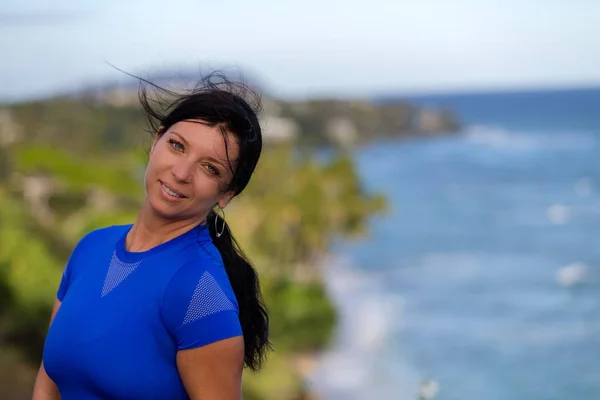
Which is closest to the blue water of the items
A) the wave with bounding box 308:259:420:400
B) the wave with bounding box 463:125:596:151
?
the wave with bounding box 308:259:420:400

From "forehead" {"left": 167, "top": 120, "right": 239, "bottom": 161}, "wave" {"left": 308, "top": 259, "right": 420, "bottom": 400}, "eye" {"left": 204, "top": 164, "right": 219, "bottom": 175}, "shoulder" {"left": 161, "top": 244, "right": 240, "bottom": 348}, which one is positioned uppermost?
"forehead" {"left": 167, "top": 120, "right": 239, "bottom": 161}

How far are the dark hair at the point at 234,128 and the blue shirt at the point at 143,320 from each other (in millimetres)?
93

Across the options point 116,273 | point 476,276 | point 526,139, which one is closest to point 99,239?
point 116,273

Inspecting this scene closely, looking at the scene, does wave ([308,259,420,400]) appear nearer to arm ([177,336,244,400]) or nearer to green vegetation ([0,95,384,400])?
green vegetation ([0,95,384,400])

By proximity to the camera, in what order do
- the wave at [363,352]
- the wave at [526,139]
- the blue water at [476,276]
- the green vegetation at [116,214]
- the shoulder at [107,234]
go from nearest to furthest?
the shoulder at [107,234]
the green vegetation at [116,214]
the wave at [363,352]
the blue water at [476,276]
the wave at [526,139]

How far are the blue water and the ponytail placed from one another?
4.61 ft

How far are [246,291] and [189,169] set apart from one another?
24 centimetres

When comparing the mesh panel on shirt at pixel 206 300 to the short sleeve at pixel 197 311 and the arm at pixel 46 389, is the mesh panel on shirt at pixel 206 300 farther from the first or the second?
the arm at pixel 46 389

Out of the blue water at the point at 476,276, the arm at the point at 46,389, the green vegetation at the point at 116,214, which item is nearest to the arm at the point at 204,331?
the arm at the point at 46,389

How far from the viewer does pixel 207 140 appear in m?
1.25

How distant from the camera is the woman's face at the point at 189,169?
1250 mm

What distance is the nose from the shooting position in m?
1.24

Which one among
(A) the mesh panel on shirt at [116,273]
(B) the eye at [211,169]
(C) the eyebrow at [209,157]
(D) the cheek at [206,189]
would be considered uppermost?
(C) the eyebrow at [209,157]

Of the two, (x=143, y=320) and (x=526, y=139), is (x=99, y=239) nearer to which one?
(x=143, y=320)
